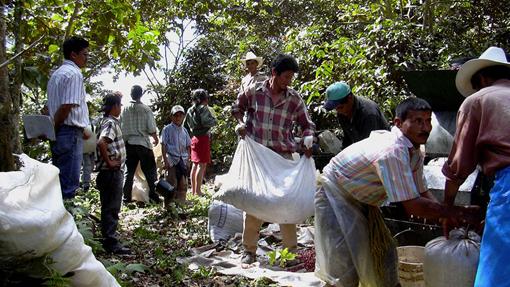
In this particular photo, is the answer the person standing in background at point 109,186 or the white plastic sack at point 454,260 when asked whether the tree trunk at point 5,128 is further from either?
the person standing in background at point 109,186

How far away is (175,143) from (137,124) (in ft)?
2.28

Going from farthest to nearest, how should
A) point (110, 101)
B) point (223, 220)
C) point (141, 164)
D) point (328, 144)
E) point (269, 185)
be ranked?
1. point (141, 164)
2. point (328, 144)
3. point (223, 220)
4. point (110, 101)
5. point (269, 185)

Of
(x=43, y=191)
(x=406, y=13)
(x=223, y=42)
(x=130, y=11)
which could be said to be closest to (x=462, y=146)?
(x=43, y=191)

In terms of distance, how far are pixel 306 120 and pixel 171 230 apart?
A: 242cm

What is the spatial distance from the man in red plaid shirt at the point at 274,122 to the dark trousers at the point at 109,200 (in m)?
1.24

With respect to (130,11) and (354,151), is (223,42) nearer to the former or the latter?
(130,11)

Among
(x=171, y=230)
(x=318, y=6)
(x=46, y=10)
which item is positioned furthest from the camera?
(x=318, y=6)

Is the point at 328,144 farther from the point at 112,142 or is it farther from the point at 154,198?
the point at 154,198

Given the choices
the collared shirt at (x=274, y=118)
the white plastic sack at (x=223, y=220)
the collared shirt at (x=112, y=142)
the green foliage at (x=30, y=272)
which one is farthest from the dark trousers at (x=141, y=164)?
the green foliage at (x=30, y=272)

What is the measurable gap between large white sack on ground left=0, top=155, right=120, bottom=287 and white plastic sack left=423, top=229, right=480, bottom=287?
1.62 m

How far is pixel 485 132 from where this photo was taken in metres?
2.51

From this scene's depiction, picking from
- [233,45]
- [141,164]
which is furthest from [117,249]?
Result: [233,45]

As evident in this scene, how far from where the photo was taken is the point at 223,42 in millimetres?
15734

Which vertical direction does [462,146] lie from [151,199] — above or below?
above
